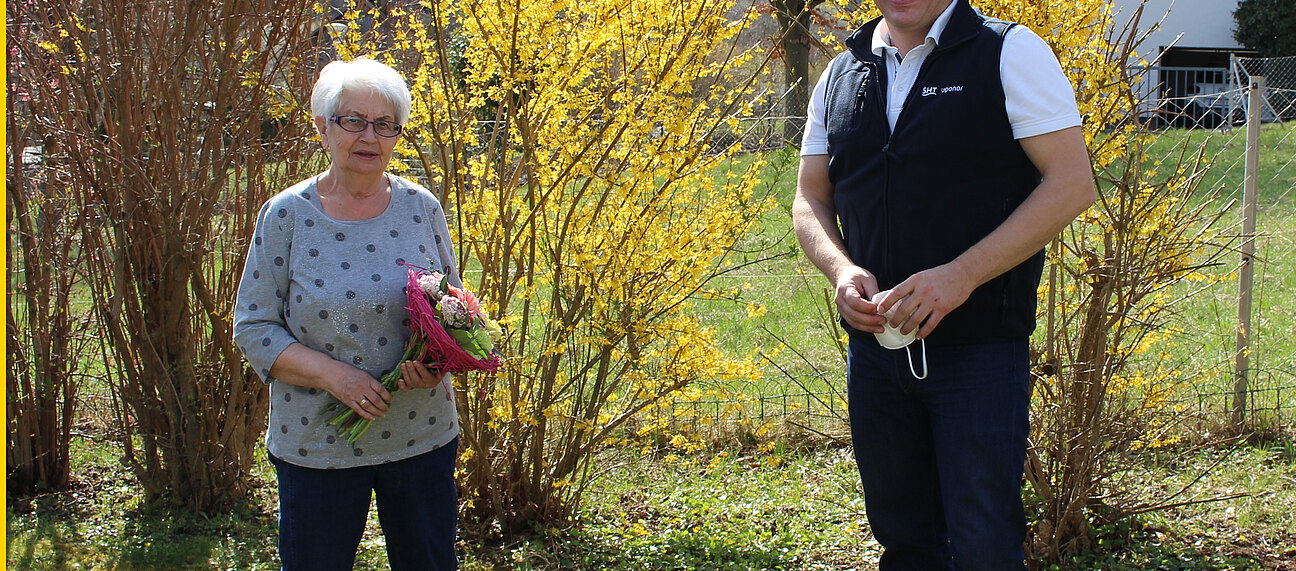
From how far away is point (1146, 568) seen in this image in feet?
10.8

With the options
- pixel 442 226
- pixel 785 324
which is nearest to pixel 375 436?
pixel 442 226

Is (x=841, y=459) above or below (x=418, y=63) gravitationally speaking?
below

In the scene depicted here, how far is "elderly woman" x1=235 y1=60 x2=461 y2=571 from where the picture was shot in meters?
2.24

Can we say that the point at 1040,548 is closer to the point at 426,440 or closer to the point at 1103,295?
the point at 1103,295

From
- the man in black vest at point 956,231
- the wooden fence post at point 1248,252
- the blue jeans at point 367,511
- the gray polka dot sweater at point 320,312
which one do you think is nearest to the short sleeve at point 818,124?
the man in black vest at point 956,231

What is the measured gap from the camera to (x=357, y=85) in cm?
229

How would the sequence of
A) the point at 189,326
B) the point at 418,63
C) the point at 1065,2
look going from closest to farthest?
the point at 1065,2 → the point at 418,63 → the point at 189,326

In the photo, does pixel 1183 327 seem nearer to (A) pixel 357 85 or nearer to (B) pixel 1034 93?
(B) pixel 1034 93

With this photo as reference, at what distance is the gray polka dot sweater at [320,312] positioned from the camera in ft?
7.38

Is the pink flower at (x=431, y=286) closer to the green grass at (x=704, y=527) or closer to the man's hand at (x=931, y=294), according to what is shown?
the man's hand at (x=931, y=294)

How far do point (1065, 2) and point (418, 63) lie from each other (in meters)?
2.05

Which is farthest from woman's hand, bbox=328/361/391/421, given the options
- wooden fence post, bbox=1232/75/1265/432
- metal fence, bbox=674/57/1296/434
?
wooden fence post, bbox=1232/75/1265/432

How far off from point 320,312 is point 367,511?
18.2 inches

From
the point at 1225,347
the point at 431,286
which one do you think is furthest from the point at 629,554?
the point at 1225,347
